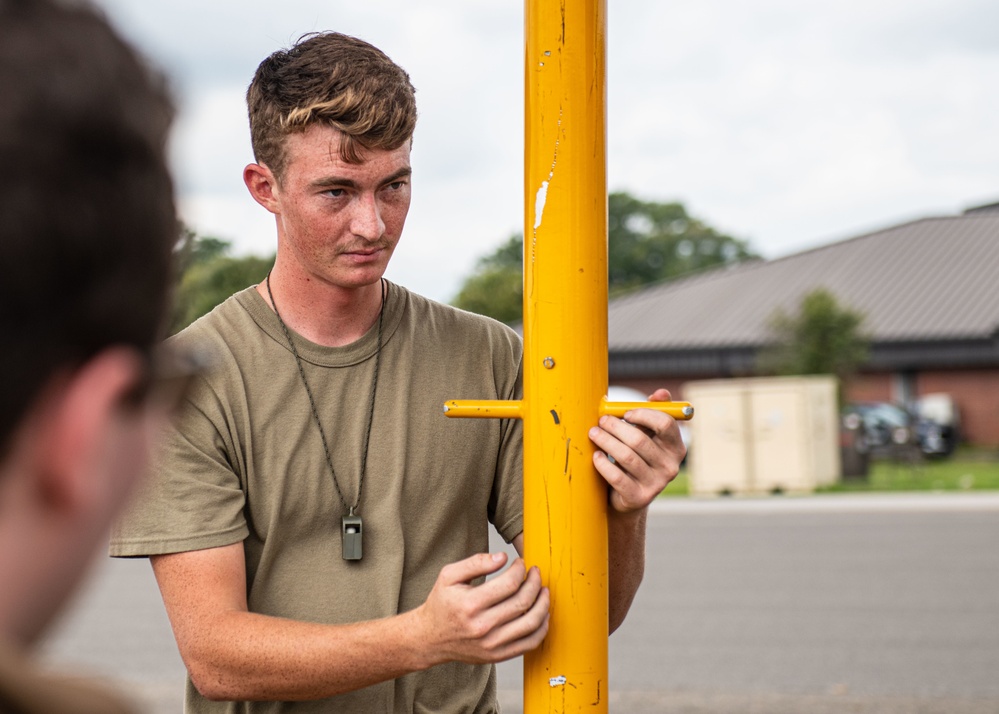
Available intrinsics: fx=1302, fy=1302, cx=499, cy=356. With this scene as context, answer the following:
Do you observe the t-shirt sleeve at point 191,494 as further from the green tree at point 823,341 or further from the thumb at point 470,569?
the green tree at point 823,341

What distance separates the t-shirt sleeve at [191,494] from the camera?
206 cm

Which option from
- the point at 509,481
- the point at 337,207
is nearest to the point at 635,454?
the point at 509,481

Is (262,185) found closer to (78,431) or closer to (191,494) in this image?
(191,494)

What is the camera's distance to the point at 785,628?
8.75 meters

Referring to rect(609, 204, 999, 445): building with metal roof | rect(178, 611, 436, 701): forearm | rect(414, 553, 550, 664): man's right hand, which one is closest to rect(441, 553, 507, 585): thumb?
rect(414, 553, 550, 664): man's right hand

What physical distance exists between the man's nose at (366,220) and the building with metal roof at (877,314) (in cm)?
2924

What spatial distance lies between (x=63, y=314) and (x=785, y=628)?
28.2 ft

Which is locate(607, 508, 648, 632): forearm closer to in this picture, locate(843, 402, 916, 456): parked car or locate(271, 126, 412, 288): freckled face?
locate(271, 126, 412, 288): freckled face

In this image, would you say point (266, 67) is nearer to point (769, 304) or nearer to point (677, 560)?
point (677, 560)

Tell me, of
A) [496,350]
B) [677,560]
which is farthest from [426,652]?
[677,560]

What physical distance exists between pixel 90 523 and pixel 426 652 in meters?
1.22

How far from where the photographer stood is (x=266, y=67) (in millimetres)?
2248

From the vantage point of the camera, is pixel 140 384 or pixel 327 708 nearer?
pixel 140 384

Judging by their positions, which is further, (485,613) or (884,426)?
(884,426)
